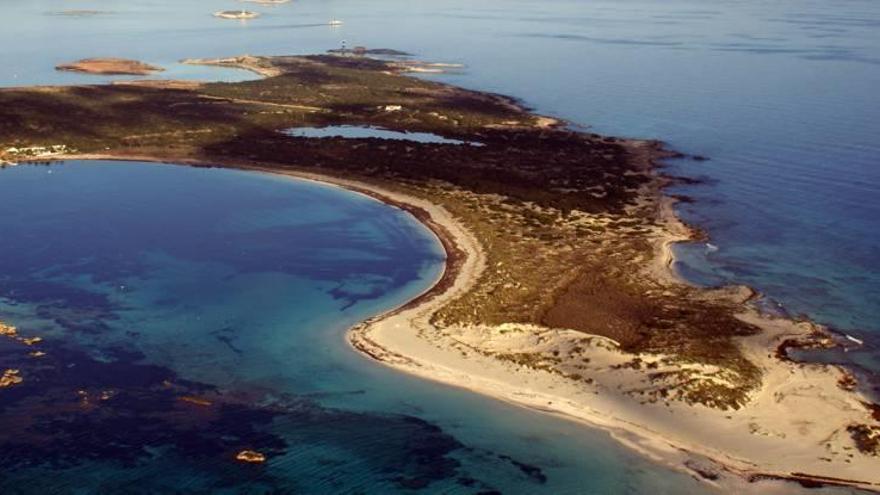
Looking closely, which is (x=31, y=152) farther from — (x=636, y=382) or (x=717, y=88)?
(x=717, y=88)

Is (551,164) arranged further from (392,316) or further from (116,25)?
(116,25)

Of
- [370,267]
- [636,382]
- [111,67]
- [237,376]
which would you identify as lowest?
[237,376]

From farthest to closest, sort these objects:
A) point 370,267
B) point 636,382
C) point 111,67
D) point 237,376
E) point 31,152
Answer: point 111,67 → point 31,152 → point 370,267 → point 237,376 → point 636,382

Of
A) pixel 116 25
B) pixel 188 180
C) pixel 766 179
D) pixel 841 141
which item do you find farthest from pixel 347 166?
pixel 116 25

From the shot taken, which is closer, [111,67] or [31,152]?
[31,152]

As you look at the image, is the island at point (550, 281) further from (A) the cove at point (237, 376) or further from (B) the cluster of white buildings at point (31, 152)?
(A) the cove at point (237, 376)

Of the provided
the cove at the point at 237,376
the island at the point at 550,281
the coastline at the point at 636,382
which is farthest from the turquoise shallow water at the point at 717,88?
the cove at the point at 237,376

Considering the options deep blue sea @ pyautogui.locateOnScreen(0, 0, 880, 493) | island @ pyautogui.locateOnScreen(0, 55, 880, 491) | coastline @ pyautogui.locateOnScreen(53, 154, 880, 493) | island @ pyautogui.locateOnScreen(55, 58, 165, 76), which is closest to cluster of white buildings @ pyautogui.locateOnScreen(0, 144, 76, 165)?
island @ pyautogui.locateOnScreen(0, 55, 880, 491)

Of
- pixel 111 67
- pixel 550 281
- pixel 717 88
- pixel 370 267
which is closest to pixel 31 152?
pixel 370 267
